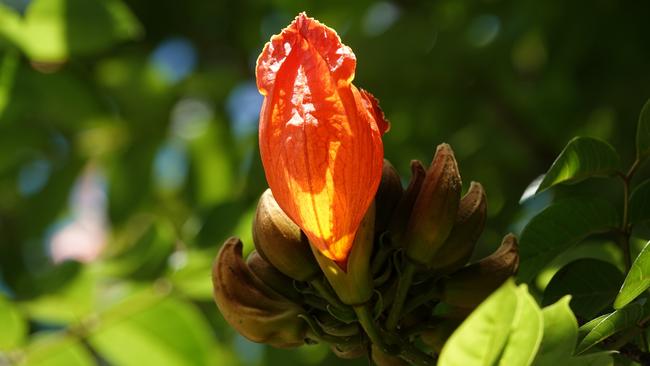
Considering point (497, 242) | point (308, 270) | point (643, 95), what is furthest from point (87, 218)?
point (308, 270)

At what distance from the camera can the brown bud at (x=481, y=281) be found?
53.3 inches

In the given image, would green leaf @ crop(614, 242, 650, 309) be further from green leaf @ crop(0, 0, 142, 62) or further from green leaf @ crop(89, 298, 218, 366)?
green leaf @ crop(0, 0, 142, 62)

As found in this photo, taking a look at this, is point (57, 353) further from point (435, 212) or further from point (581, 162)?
point (581, 162)

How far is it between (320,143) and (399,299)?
0.23 metres

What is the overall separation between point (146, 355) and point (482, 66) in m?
1.52

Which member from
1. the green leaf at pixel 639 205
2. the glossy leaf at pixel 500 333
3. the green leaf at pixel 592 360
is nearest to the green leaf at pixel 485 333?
the glossy leaf at pixel 500 333

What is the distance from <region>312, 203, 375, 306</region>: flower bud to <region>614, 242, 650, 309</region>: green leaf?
31 centimetres

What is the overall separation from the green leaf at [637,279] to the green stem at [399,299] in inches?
10.5

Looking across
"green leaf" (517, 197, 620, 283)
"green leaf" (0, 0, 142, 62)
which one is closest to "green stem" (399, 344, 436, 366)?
"green leaf" (517, 197, 620, 283)

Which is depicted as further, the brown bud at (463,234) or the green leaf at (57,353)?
the green leaf at (57,353)

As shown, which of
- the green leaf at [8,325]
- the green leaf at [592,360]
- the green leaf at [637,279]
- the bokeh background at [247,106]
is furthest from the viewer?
the bokeh background at [247,106]

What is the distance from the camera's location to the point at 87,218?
3.72m

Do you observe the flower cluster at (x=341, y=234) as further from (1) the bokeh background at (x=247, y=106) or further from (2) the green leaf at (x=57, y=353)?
(1) the bokeh background at (x=247, y=106)

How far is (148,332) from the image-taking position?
2.10 m
